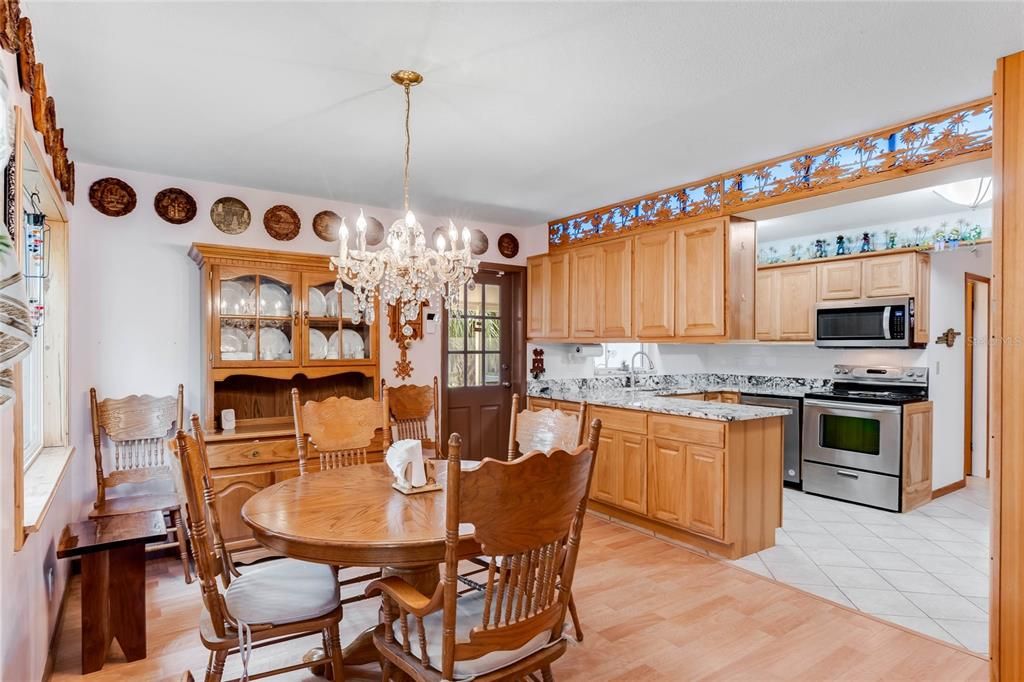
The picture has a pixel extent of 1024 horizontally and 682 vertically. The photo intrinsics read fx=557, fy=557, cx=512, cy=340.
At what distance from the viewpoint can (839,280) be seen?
17.0 ft

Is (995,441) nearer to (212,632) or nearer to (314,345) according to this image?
(212,632)

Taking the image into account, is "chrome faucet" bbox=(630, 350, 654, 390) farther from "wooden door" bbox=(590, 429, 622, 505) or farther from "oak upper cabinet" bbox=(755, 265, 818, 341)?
"wooden door" bbox=(590, 429, 622, 505)

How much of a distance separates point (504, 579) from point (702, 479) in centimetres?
236

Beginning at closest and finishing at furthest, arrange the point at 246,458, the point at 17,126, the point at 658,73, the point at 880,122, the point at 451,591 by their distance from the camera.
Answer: the point at 451,591
the point at 17,126
the point at 658,73
the point at 880,122
the point at 246,458

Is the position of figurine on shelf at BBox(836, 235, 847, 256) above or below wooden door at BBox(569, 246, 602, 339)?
above

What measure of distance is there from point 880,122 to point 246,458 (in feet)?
12.8

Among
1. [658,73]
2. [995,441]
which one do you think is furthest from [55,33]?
[995,441]

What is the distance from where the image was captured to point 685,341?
12.8 feet

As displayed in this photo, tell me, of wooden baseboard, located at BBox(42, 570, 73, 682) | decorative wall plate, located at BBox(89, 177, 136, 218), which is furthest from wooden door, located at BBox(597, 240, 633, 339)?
wooden baseboard, located at BBox(42, 570, 73, 682)

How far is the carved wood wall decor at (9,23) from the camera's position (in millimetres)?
1478

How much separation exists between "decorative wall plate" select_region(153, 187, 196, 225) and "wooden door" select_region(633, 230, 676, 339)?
310 cm

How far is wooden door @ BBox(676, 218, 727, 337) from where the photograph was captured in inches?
143

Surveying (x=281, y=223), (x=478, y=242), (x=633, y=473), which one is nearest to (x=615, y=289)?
(x=478, y=242)

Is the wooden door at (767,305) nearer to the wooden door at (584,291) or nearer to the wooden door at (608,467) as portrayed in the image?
the wooden door at (584,291)
